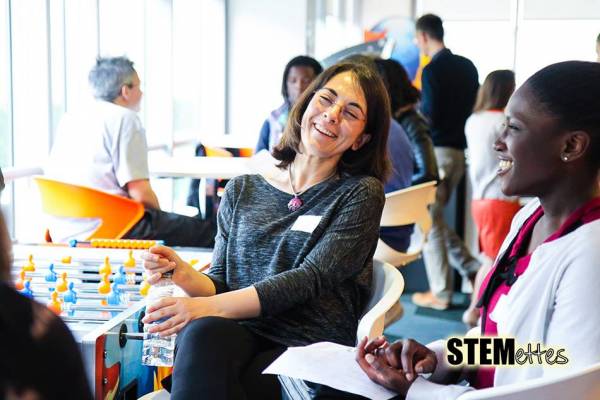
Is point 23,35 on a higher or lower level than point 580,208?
higher

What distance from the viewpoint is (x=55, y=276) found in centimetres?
249

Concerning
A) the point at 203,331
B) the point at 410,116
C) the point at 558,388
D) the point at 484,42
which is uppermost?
the point at 484,42

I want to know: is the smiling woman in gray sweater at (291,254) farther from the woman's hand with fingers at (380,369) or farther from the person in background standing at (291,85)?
the person in background standing at (291,85)

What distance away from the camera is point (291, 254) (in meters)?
2.25

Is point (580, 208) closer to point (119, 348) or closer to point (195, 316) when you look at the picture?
point (195, 316)

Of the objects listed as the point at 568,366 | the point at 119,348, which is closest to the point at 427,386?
the point at 568,366

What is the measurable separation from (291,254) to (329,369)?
63 centimetres

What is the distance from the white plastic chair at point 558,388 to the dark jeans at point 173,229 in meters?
2.97

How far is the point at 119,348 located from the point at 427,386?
2.52 feet

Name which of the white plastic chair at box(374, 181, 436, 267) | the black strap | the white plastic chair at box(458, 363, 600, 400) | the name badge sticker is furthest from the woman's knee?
the white plastic chair at box(374, 181, 436, 267)

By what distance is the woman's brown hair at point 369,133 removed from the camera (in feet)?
7.95

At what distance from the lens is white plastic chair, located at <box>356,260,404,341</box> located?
201 centimetres

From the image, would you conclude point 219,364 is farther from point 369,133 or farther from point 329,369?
point 369,133

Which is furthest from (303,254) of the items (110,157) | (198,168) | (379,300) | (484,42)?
(484,42)
